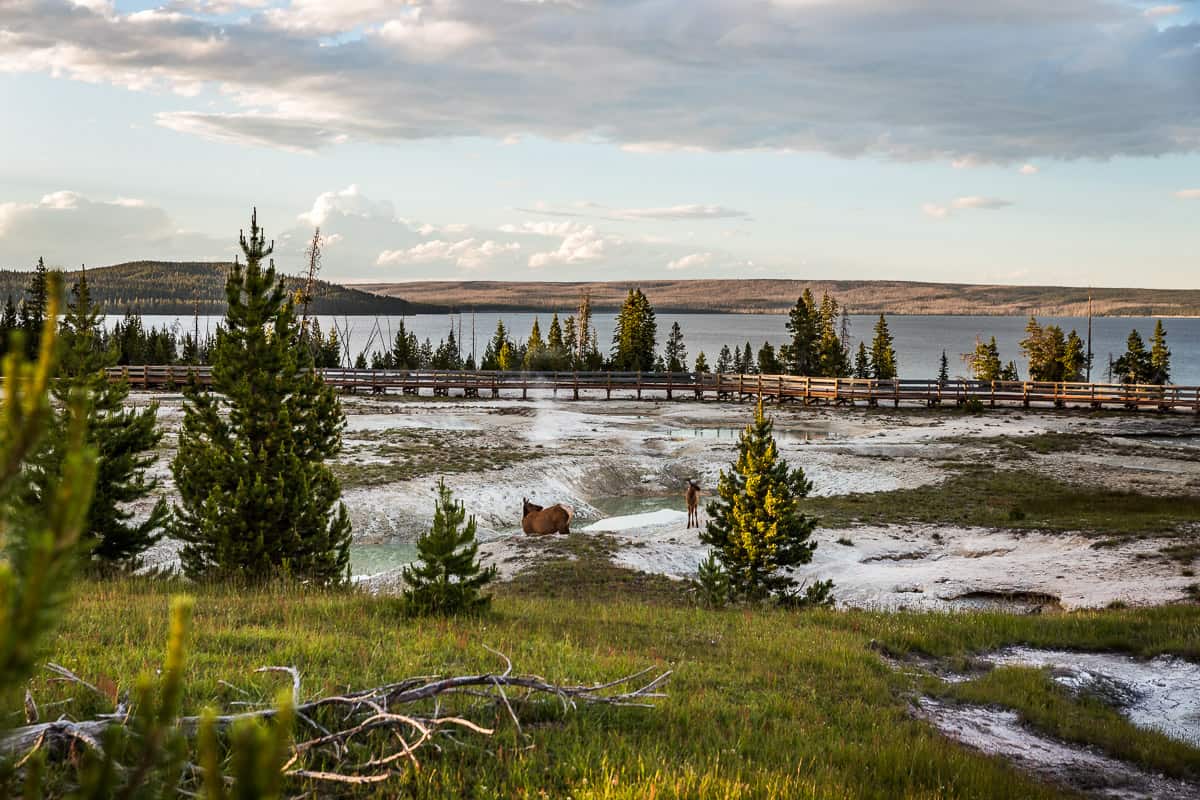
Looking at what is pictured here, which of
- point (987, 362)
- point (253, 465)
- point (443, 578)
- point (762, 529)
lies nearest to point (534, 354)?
point (987, 362)

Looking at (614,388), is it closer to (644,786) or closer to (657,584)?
(657,584)

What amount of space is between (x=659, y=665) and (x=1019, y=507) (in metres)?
23.7

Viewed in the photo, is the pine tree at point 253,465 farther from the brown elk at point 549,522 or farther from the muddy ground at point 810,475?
the brown elk at point 549,522

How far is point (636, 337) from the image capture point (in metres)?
85.4

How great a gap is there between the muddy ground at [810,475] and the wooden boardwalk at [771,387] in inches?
130

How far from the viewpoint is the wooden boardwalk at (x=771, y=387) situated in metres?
55.0

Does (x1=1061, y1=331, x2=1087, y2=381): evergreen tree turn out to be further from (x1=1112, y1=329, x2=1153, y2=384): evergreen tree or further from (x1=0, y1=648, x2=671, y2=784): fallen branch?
(x1=0, y1=648, x2=671, y2=784): fallen branch

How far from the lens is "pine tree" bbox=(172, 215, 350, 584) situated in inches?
526

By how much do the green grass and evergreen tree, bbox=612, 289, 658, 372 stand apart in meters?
53.6

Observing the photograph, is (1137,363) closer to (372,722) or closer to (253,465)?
(253,465)

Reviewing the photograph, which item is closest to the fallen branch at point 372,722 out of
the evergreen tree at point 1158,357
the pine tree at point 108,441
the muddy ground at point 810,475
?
the pine tree at point 108,441

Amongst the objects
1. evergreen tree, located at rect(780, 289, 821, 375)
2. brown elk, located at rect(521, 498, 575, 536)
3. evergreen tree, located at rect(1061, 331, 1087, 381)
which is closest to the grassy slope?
brown elk, located at rect(521, 498, 575, 536)

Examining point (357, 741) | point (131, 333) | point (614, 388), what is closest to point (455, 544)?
point (357, 741)

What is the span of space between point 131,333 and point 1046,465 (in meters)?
81.2
